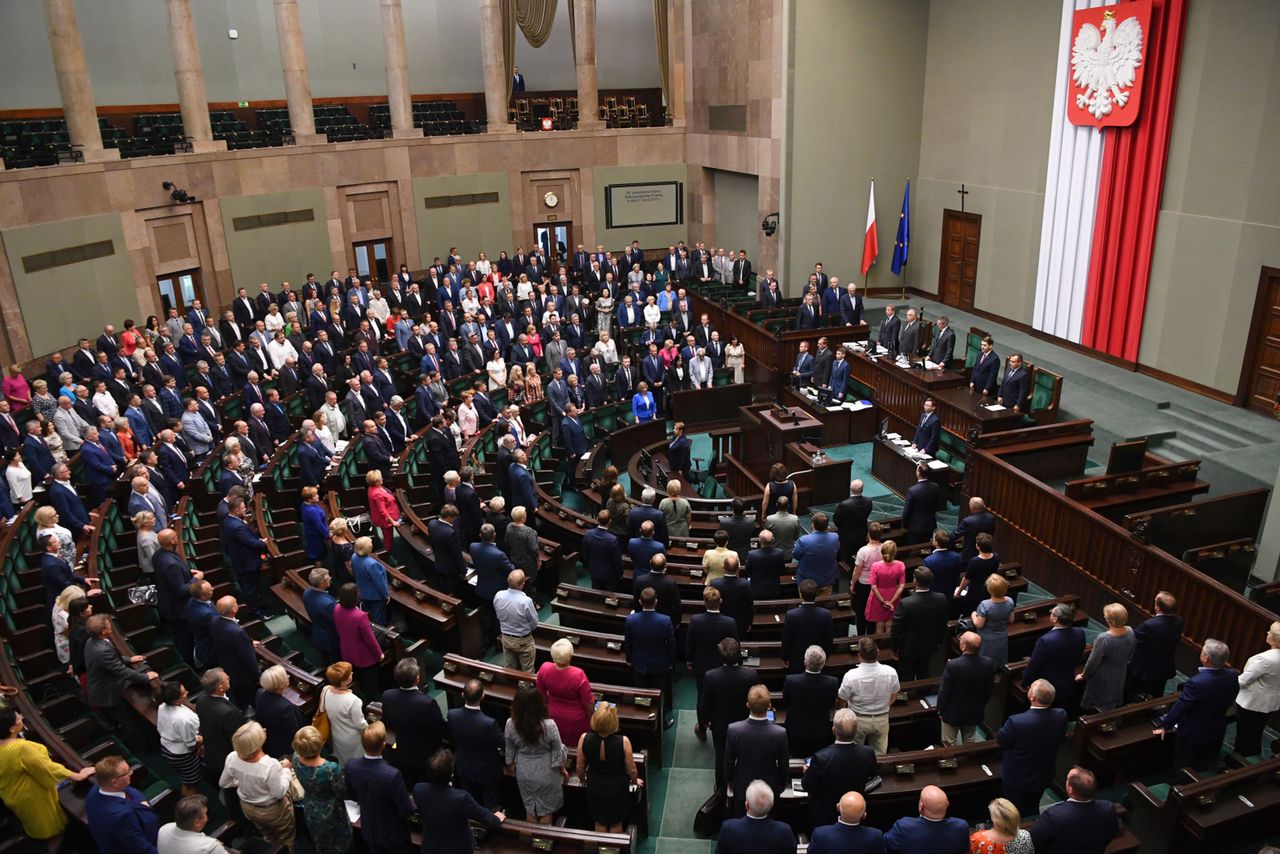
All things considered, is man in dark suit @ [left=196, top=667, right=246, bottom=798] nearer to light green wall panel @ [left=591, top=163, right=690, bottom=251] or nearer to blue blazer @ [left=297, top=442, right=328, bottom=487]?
blue blazer @ [left=297, top=442, right=328, bottom=487]

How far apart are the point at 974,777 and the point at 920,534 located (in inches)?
143

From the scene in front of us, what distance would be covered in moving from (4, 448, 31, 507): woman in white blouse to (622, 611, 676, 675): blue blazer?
6872 mm

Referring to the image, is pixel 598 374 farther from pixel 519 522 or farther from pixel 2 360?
pixel 2 360

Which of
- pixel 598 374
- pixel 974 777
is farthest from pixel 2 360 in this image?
pixel 974 777

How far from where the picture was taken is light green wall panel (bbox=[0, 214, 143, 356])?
46.0ft

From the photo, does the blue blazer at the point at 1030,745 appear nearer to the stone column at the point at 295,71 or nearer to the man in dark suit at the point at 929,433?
the man in dark suit at the point at 929,433

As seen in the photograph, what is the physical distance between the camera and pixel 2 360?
532 inches

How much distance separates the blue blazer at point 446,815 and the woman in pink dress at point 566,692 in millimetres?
989

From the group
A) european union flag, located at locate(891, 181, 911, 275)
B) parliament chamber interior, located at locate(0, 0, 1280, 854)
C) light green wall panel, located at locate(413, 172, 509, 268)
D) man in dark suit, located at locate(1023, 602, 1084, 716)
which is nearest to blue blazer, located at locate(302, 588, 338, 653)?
parliament chamber interior, located at locate(0, 0, 1280, 854)

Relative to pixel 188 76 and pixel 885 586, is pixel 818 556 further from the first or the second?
pixel 188 76

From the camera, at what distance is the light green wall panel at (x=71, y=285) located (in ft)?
46.0

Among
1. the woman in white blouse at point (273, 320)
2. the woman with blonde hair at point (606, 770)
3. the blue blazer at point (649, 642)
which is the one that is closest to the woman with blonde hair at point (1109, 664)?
the blue blazer at point (649, 642)

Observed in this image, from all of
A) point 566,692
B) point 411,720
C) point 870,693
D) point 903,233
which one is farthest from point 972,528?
point 903,233

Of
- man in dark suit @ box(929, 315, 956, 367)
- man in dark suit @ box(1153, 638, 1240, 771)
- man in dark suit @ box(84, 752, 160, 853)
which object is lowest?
man in dark suit @ box(1153, 638, 1240, 771)
